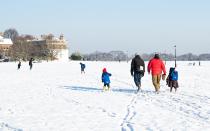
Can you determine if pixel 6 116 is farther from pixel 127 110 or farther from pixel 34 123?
pixel 127 110

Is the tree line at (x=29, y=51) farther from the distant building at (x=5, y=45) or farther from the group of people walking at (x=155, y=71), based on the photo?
the group of people walking at (x=155, y=71)

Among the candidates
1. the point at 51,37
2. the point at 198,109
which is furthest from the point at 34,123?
the point at 51,37

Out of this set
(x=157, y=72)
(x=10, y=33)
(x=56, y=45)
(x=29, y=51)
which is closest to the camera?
(x=157, y=72)

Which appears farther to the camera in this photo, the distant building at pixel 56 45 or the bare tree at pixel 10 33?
the bare tree at pixel 10 33

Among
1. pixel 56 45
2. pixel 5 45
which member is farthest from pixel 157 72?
pixel 5 45

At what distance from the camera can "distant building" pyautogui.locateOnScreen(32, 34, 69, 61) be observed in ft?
537

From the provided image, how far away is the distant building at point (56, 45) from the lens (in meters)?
164

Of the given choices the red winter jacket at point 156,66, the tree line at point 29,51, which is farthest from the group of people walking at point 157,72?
the tree line at point 29,51

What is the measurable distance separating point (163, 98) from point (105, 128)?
7079mm

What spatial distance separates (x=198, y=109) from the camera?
43.6ft

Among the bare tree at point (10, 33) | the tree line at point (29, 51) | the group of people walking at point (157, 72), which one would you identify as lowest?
the group of people walking at point (157, 72)

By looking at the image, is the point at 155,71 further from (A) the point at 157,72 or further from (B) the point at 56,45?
(B) the point at 56,45

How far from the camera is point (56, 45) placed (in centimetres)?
17338

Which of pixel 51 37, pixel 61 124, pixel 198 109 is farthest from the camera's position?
pixel 51 37
